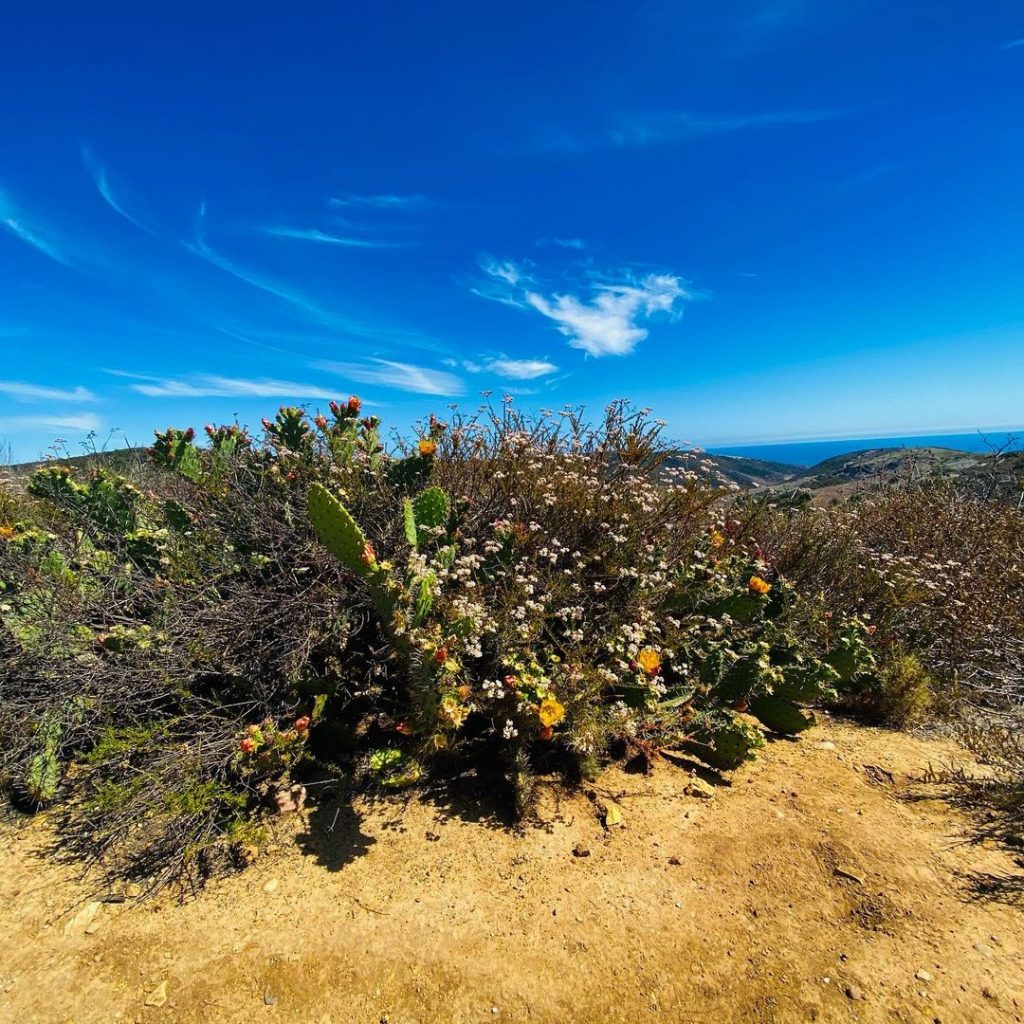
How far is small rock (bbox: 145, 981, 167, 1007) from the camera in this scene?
78.3 inches

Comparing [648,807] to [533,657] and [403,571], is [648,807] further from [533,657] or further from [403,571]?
[403,571]

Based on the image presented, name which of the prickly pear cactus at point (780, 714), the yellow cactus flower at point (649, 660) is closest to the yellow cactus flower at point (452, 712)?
the yellow cactus flower at point (649, 660)

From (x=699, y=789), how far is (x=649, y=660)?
2.61ft

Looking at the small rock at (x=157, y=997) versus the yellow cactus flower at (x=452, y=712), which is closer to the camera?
the small rock at (x=157, y=997)

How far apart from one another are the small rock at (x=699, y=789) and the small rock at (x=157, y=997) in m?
2.64

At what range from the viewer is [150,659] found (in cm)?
300

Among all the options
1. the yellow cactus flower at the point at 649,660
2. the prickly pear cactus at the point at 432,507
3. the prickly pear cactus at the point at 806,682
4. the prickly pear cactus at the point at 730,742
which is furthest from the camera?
the prickly pear cactus at the point at 432,507

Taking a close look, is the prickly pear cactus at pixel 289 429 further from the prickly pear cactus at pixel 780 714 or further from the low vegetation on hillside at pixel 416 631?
the prickly pear cactus at pixel 780 714

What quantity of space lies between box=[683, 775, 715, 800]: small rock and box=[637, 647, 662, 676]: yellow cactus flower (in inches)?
27.2

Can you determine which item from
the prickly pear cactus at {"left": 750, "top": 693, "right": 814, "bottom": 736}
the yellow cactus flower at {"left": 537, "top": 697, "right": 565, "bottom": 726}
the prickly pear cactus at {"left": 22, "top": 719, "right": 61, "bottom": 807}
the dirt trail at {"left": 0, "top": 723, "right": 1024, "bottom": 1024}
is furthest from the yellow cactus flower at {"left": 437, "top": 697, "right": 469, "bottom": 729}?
the prickly pear cactus at {"left": 750, "top": 693, "right": 814, "bottom": 736}

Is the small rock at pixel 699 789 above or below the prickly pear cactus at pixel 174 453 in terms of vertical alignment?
below

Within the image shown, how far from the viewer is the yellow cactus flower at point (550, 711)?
2.63 metres

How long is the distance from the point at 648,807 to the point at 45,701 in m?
3.43

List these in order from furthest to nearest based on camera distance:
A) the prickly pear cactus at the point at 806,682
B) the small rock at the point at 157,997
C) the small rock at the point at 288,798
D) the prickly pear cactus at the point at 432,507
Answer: the prickly pear cactus at the point at 432,507 → the prickly pear cactus at the point at 806,682 → the small rock at the point at 288,798 → the small rock at the point at 157,997
